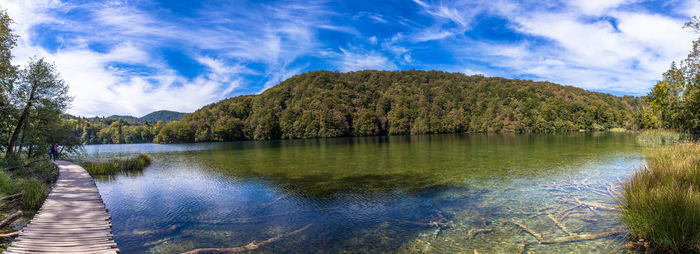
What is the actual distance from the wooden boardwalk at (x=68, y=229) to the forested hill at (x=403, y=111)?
97790 mm

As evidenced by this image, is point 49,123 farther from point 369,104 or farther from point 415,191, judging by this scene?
point 369,104

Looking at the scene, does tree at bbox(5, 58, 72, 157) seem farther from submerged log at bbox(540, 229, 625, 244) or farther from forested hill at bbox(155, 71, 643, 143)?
forested hill at bbox(155, 71, 643, 143)

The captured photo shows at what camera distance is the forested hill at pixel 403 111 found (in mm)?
99750

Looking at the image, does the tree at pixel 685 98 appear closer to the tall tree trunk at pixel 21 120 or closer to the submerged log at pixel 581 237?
the submerged log at pixel 581 237

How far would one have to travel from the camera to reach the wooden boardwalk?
19.2ft

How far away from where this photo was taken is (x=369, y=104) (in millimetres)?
139625

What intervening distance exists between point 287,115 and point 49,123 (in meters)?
91.9

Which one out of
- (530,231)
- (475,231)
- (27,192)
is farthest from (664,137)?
(27,192)

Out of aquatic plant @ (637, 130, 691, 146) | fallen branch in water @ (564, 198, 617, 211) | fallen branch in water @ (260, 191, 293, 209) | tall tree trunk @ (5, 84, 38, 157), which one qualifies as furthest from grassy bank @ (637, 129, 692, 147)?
tall tree trunk @ (5, 84, 38, 157)

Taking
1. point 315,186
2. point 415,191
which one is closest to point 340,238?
point 415,191

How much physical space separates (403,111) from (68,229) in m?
122

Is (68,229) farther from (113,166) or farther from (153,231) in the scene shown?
(113,166)

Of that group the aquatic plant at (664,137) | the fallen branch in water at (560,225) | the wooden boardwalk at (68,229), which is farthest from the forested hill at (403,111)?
the wooden boardwalk at (68,229)

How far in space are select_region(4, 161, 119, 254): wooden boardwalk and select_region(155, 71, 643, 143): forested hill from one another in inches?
3850
